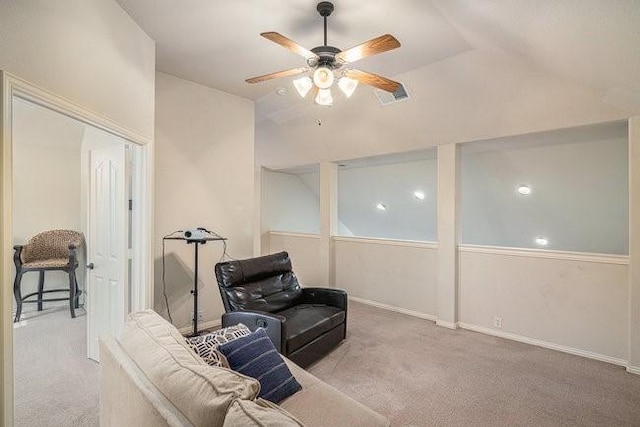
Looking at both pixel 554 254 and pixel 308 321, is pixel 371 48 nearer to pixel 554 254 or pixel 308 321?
pixel 308 321

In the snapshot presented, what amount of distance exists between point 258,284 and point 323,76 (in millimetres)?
2144

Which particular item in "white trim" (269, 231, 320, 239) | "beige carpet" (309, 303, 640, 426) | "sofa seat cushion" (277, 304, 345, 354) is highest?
"white trim" (269, 231, 320, 239)

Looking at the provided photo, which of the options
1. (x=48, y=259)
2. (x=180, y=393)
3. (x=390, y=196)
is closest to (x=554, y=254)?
(x=390, y=196)

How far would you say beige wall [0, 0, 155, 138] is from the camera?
1.45 metres

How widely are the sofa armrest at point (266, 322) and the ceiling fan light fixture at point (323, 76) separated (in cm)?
183

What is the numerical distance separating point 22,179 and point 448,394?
218 inches

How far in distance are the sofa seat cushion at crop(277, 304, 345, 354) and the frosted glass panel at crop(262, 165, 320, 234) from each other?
138 inches

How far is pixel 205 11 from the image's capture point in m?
2.38

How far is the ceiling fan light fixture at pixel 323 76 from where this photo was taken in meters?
2.28

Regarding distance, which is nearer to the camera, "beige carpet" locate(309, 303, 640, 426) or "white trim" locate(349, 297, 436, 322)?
"beige carpet" locate(309, 303, 640, 426)

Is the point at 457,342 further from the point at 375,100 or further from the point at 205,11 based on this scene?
the point at 205,11

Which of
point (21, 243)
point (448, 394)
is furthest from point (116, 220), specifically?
point (448, 394)

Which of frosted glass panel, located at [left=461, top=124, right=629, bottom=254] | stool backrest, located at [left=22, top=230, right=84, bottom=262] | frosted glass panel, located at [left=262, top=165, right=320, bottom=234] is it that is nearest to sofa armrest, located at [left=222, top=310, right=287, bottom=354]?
stool backrest, located at [left=22, top=230, right=84, bottom=262]

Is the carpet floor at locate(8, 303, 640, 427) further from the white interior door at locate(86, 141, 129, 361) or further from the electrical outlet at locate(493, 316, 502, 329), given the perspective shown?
the white interior door at locate(86, 141, 129, 361)
